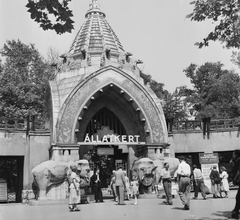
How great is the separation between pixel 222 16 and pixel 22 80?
2632 cm

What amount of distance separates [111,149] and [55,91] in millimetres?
4944

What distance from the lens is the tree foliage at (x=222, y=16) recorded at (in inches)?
363

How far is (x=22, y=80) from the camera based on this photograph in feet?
108

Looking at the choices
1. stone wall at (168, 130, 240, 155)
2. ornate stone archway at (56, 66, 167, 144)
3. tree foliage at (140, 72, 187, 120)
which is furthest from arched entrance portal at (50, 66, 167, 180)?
tree foliage at (140, 72, 187, 120)

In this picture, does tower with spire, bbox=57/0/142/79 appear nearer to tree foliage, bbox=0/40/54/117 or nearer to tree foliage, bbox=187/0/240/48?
tree foliage, bbox=0/40/54/117

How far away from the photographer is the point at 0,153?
21.4m

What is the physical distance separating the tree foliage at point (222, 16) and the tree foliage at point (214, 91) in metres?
28.4

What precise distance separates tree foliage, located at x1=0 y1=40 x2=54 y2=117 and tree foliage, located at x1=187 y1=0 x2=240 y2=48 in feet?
77.3

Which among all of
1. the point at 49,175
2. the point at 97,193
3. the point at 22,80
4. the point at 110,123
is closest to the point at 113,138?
the point at 110,123

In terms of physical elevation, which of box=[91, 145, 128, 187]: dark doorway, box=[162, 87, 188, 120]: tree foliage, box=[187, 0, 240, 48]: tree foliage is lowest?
box=[91, 145, 128, 187]: dark doorway

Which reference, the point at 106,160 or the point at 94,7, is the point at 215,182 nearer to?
→ the point at 106,160

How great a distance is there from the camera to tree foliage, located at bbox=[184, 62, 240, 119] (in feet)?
129

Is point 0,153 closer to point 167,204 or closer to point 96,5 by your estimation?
point 167,204

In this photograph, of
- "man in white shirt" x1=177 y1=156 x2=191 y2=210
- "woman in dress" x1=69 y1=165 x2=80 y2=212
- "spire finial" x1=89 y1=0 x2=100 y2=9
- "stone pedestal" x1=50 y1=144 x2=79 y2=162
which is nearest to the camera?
"man in white shirt" x1=177 y1=156 x2=191 y2=210
